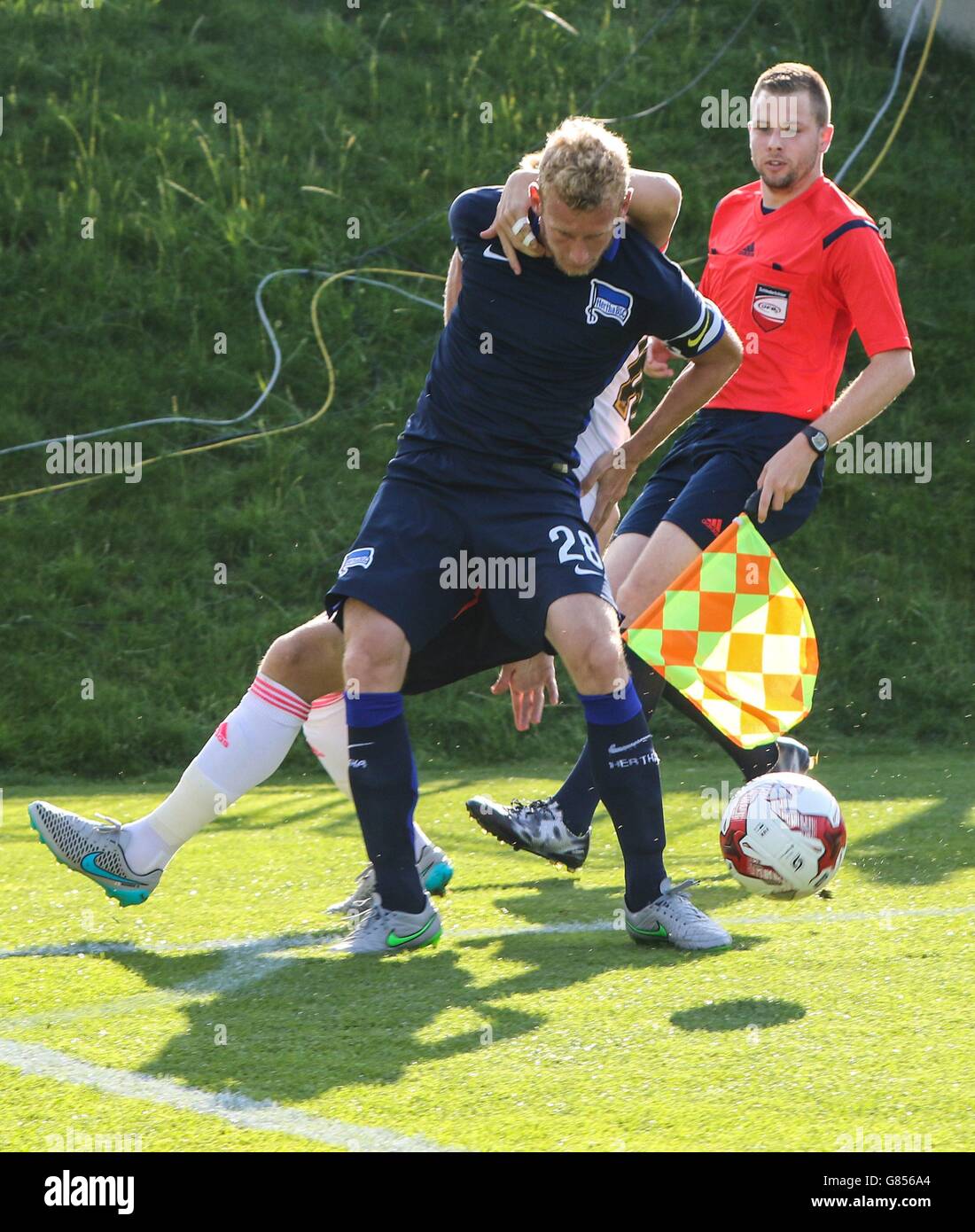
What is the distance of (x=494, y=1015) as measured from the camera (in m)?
3.55

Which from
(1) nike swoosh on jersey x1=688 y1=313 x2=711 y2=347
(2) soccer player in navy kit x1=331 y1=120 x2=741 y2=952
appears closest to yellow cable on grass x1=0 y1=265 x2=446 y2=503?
(2) soccer player in navy kit x1=331 y1=120 x2=741 y2=952

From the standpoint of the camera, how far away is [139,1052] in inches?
130

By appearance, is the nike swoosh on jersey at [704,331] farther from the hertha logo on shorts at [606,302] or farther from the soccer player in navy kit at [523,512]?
the hertha logo on shorts at [606,302]

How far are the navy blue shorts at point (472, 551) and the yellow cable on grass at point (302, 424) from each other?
5699 mm

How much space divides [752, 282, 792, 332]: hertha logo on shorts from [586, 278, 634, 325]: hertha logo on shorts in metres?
1.35

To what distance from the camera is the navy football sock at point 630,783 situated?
4.12 m

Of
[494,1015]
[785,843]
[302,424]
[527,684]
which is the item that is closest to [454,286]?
[527,684]

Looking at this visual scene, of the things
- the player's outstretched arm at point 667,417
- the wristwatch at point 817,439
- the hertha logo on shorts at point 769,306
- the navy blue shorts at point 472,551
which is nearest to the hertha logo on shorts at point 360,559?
the navy blue shorts at point 472,551

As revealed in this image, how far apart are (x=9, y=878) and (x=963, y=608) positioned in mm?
6040

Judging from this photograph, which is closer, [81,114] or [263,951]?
[263,951]

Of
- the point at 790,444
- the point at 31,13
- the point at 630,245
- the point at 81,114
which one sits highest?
the point at 31,13
